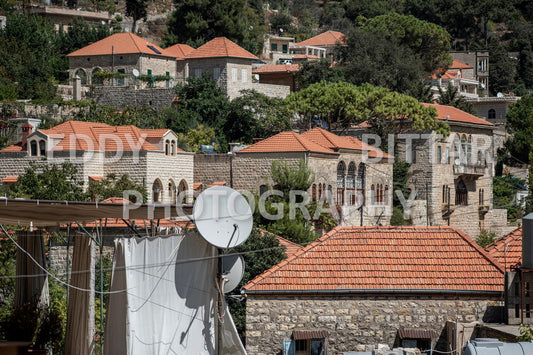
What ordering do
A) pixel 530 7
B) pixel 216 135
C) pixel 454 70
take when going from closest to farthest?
pixel 216 135 < pixel 454 70 < pixel 530 7

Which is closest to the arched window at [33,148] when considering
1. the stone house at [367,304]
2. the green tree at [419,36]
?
the stone house at [367,304]

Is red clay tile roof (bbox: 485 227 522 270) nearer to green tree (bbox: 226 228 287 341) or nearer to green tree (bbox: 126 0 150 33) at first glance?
green tree (bbox: 226 228 287 341)

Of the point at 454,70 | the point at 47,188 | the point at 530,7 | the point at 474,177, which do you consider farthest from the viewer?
the point at 530,7

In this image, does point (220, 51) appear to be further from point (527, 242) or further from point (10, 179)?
point (527, 242)

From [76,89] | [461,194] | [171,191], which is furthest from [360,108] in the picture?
[76,89]

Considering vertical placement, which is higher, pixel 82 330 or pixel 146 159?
pixel 146 159


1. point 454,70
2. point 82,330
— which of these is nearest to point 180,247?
point 82,330

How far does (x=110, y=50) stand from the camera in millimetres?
59906

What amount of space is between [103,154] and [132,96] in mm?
13950

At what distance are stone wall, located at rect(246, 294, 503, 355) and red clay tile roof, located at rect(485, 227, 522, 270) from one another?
70.1 inches

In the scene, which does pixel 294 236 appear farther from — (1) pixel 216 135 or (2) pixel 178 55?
(2) pixel 178 55

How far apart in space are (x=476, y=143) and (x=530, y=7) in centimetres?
5807

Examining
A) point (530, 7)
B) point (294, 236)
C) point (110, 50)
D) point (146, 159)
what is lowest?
point (294, 236)

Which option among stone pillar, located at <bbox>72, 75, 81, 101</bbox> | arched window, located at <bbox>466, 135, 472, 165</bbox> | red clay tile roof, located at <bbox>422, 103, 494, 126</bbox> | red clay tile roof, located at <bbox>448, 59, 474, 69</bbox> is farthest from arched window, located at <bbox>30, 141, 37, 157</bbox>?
red clay tile roof, located at <bbox>448, 59, 474, 69</bbox>
